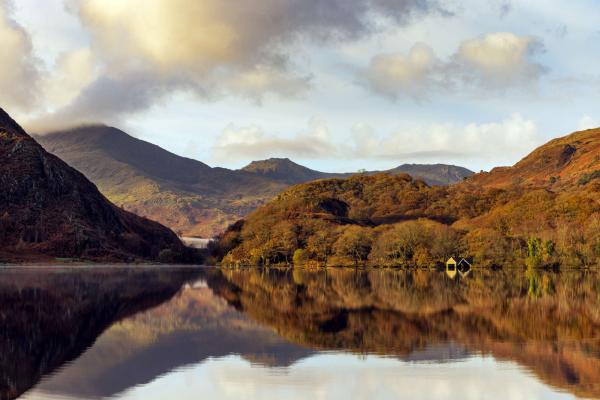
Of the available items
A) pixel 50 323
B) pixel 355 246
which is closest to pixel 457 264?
pixel 355 246

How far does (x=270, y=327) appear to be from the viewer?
130 ft

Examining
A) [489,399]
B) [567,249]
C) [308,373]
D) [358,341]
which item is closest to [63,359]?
[308,373]

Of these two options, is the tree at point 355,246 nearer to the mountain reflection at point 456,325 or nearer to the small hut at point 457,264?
the small hut at point 457,264

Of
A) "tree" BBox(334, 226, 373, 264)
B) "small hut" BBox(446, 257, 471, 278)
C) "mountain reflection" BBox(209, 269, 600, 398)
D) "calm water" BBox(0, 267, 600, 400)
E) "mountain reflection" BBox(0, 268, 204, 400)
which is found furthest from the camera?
"tree" BBox(334, 226, 373, 264)

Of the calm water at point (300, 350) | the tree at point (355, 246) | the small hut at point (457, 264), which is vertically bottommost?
the calm water at point (300, 350)

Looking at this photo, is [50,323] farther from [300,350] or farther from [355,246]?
[355,246]

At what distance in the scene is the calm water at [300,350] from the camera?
23156 mm

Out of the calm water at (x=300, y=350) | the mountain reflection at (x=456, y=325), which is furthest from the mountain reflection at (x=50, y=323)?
the mountain reflection at (x=456, y=325)

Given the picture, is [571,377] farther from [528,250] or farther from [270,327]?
[528,250]

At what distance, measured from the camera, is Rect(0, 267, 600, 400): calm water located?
23.2m

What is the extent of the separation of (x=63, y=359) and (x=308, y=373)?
10.5 metres

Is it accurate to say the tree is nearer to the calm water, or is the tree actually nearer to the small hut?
Result: the small hut

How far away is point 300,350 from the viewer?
31.0m

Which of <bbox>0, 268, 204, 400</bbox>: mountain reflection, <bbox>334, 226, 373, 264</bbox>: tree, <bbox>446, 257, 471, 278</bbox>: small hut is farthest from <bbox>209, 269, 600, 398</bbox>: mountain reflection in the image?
<bbox>334, 226, 373, 264</bbox>: tree
